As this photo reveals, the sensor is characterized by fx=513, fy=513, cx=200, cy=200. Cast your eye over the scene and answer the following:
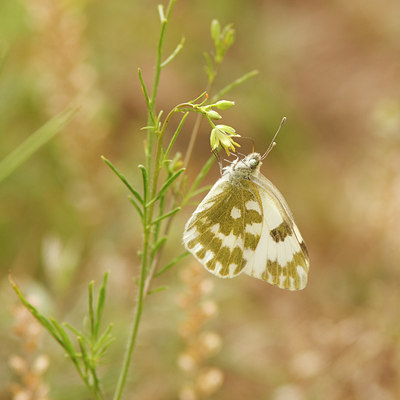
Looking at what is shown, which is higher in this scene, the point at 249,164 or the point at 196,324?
the point at 249,164

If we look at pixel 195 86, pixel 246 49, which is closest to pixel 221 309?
pixel 195 86

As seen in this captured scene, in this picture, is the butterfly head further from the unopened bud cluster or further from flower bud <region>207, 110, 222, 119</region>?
flower bud <region>207, 110, 222, 119</region>

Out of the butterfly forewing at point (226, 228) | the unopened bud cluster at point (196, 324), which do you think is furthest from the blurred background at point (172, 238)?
the butterfly forewing at point (226, 228)

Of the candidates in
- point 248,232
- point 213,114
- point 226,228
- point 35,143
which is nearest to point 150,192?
point 213,114

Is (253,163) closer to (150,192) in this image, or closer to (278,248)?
(278,248)

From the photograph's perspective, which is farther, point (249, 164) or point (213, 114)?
point (249, 164)
